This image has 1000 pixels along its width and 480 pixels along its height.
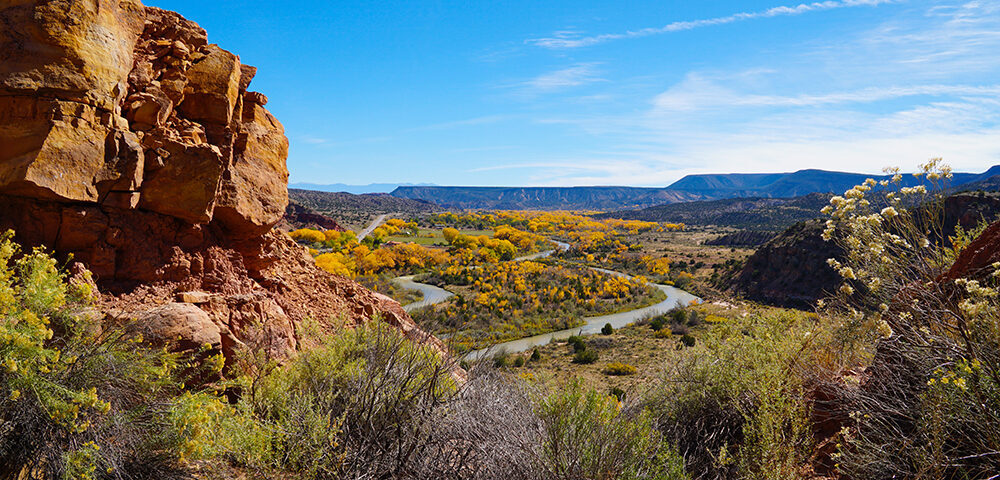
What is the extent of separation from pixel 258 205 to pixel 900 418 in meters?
8.66

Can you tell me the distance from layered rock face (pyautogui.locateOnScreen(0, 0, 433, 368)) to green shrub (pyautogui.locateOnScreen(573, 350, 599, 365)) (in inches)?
811

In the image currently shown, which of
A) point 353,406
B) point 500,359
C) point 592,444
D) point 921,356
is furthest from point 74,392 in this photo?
point 500,359

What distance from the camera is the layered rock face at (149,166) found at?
4945mm

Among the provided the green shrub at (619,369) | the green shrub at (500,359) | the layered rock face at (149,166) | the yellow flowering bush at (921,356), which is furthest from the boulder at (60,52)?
the green shrub at (619,369)

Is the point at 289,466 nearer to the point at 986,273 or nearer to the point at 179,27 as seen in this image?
the point at 179,27

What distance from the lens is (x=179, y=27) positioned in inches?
276

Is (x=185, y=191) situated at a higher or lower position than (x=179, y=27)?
lower

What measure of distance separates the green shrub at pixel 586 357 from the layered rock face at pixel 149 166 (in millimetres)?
20609

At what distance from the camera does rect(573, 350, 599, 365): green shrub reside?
26.6 meters

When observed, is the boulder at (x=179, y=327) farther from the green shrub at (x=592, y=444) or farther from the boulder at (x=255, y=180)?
the green shrub at (x=592, y=444)

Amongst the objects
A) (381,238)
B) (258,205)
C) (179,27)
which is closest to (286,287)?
(258,205)

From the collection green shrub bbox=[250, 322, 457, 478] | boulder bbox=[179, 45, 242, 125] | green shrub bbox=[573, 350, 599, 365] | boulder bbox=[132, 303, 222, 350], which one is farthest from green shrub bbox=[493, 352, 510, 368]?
green shrub bbox=[573, 350, 599, 365]

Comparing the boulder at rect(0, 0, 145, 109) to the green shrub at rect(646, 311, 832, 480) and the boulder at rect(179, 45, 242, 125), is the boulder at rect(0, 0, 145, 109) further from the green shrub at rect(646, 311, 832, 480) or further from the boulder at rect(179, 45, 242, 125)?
the green shrub at rect(646, 311, 832, 480)

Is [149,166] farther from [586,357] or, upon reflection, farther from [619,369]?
[586,357]
